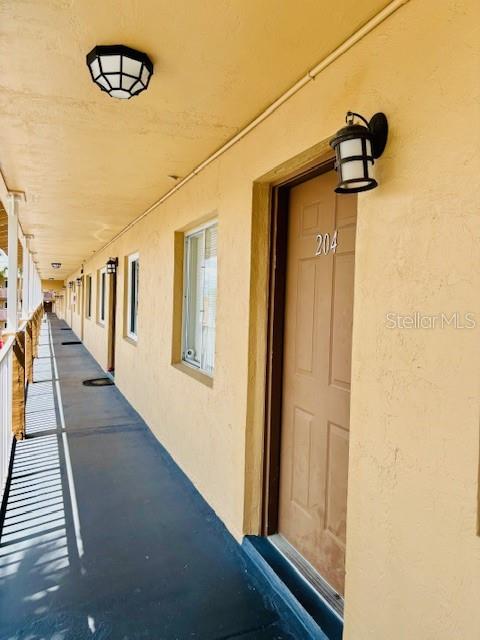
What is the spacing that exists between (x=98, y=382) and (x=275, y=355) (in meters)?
5.40

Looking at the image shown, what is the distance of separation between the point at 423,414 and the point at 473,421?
0.17m

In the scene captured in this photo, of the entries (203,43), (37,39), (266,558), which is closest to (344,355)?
(266,558)

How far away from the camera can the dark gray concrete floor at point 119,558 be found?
1.84 m

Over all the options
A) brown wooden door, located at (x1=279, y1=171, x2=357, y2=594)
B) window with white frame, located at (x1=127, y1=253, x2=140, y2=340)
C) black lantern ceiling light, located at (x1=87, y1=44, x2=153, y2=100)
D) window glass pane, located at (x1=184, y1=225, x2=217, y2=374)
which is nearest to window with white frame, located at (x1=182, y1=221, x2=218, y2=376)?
window glass pane, located at (x1=184, y1=225, x2=217, y2=374)

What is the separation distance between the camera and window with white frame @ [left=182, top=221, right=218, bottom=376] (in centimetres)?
335

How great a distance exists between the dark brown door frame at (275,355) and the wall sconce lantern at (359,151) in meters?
0.88

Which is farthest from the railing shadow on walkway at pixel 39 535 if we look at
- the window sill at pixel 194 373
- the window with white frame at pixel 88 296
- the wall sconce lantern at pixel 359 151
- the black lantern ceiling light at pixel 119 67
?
the window with white frame at pixel 88 296

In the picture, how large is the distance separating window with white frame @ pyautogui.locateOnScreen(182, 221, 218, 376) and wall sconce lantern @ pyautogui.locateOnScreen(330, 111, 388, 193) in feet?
Result: 6.18

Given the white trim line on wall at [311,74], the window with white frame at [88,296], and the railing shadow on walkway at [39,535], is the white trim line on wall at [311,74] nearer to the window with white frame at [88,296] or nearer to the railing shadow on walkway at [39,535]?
the railing shadow on walkway at [39,535]

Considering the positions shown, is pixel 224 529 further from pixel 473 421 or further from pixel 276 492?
pixel 473 421

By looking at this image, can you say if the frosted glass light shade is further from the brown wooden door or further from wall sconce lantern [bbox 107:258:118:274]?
wall sconce lantern [bbox 107:258:118:274]

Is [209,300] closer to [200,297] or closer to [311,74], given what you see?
[200,297]

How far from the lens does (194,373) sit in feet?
11.0

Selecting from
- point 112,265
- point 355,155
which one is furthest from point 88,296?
point 355,155
